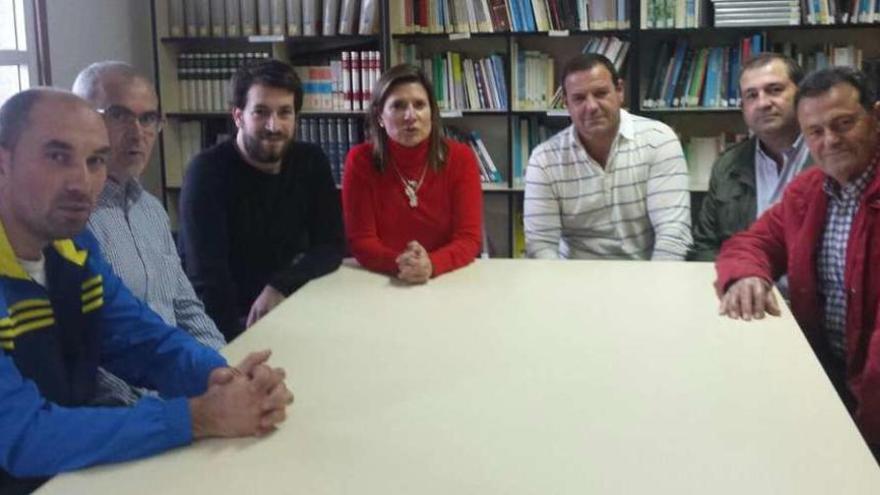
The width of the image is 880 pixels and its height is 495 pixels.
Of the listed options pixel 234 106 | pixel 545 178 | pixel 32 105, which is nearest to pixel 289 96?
pixel 234 106

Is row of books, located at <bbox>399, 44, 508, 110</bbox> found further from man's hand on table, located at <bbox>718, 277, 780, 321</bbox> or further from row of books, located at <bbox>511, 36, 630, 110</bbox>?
man's hand on table, located at <bbox>718, 277, 780, 321</bbox>

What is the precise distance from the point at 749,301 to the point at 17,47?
3283mm

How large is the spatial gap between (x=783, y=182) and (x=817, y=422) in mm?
1657

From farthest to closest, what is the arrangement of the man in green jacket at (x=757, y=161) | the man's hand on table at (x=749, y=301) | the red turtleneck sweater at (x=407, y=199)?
the man in green jacket at (x=757, y=161) < the red turtleneck sweater at (x=407, y=199) < the man's hand on table at (x=749, y=301)

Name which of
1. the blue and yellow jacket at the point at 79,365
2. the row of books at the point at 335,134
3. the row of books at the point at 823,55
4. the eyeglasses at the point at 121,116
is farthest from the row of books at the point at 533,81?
the blue and yellow jacket at the point at 79,365

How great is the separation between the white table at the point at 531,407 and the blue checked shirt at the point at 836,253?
0.87 ft

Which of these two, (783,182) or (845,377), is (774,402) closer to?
(845,377)

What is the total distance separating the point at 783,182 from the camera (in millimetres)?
2850

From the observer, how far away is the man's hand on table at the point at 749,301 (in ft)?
6.55

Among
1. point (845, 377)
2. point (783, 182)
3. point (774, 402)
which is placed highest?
point (783, 182)

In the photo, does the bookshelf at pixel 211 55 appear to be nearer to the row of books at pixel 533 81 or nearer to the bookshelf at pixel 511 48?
the bookshelf at pixel 511 48

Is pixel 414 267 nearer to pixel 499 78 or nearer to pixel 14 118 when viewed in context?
pixel 14 118

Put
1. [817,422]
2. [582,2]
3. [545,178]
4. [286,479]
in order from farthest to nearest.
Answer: [582,2] → [545,178] → [817,422] → [286,479]

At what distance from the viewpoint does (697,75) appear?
13.4ft
